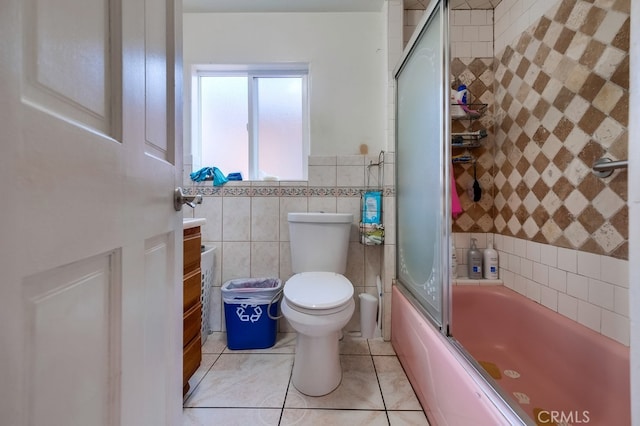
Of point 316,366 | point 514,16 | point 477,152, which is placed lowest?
point 316,366

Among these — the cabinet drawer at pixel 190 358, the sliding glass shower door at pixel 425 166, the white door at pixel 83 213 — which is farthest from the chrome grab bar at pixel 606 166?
the cabinet drawer at pixel 190 358

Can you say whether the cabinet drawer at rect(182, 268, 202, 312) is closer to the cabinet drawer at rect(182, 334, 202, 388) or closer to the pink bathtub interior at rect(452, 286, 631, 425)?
the cabinet drawer at rect(182, 334, 202, 388)

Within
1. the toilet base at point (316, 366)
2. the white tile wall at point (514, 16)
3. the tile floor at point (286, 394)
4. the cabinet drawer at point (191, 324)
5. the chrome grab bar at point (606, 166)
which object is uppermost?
the white tile wall at point (514, 16)

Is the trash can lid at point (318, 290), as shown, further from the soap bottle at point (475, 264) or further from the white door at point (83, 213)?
the soap bottle at point (475, 264)

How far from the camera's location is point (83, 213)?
0.36 meters

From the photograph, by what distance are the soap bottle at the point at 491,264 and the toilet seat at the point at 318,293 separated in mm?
958

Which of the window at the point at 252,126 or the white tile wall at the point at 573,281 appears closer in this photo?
the white tile wall at the point at 573,281

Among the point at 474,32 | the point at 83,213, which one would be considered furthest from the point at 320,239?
the point at 474,32

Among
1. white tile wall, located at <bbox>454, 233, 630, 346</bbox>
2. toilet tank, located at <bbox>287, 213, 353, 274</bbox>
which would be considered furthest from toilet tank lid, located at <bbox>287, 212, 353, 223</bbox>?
white tile wall, located at <bbox>454, 233, 630, 346</bbox>

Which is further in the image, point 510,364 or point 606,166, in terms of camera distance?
point 510,364

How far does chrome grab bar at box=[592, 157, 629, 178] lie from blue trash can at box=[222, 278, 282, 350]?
160 centimetres

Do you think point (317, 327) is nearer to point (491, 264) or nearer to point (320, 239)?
point (320, 239)

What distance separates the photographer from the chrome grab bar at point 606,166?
3.12 feet

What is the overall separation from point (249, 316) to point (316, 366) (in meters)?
0.54
